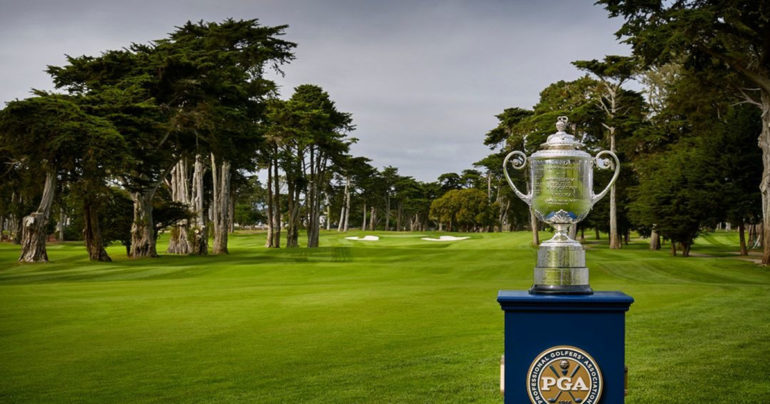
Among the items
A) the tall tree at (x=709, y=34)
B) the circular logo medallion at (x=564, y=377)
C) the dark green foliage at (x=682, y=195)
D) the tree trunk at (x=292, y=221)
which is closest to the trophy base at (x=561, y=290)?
the circular logo medallion at (x=564, y=377)

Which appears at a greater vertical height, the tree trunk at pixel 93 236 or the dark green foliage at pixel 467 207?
the dark green foliage at pixel 467 207

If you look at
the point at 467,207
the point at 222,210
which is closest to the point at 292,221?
the point at 222,210

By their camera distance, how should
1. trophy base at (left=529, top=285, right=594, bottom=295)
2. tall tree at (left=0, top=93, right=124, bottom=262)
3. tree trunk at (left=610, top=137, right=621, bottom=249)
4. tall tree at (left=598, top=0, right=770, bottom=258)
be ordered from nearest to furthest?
trophy base at (left=529, top=285, right=594, bottom=295), tall tree at (left=598, top=0, right=770, bottom=258), tall tree at (left=0, top=93, right=124, bottom=262), tree trunk at (left=610, top=137, right=621, bottom=249)

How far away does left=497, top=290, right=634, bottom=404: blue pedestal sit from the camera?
4484 millimetres

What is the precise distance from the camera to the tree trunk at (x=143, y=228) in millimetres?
35812

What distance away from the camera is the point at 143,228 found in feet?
119

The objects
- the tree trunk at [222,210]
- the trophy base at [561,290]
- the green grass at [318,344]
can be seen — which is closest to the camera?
the trophy base at [561,290]

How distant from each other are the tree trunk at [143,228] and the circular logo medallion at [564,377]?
112 ft

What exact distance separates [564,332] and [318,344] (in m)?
5.85

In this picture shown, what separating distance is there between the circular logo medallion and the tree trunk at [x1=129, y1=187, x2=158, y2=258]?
112 feet

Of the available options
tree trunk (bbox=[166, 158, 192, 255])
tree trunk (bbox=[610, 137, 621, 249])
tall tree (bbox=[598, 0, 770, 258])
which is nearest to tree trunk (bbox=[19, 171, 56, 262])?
tree trunk (bbox=[166, 158, 192, 255])

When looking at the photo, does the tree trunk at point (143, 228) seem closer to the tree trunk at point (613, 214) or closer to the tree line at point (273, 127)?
the tree line at point (273, 127)

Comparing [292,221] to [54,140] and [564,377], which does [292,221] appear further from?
[564,377]

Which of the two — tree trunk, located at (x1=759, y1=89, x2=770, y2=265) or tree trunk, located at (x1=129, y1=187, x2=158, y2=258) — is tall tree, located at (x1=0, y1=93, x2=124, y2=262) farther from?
tree trunk, located at (x1=759, y1=89, x2=770, y2=265)
